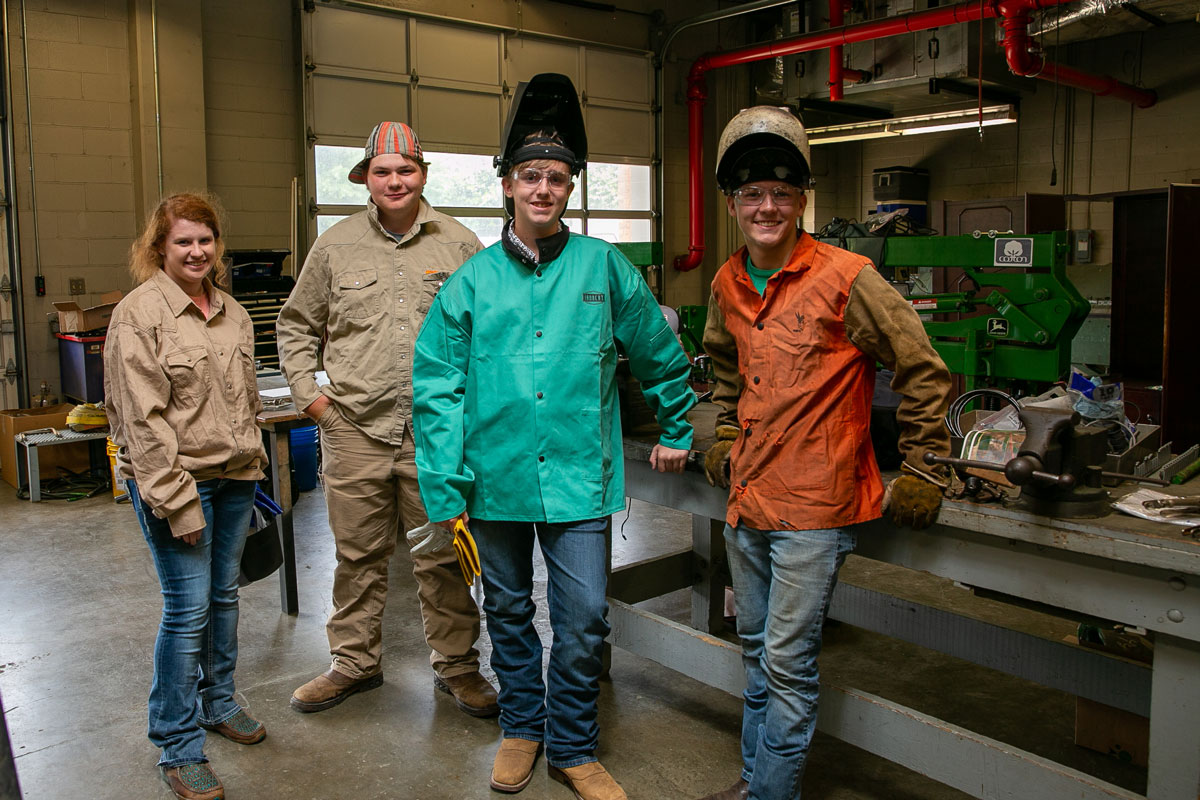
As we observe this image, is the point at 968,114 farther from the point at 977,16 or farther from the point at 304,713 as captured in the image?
the point at 304,713

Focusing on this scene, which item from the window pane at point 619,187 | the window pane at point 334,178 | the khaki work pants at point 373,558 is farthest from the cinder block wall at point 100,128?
the khaki work pants at point 373,558

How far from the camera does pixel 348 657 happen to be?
278cm

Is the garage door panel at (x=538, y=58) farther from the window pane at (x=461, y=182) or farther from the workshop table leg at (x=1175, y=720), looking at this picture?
the workshop table leg at (x=1175, y=720)

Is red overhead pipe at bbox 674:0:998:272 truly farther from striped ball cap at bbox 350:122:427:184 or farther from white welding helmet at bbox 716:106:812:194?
white welding helmet at bbox 716:106:812:194

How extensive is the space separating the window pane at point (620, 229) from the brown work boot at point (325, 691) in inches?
257

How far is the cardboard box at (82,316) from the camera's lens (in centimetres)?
591

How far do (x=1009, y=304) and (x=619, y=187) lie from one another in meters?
5.41

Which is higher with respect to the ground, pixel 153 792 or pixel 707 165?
pixel 707 165

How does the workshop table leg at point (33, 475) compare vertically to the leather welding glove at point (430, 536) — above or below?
below

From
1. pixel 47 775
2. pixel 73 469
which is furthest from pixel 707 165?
pixel 47 775

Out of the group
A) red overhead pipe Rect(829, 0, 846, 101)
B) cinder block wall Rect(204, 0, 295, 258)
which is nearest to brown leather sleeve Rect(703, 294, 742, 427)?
cinder block wall Rect(204, 0, 295, 258)

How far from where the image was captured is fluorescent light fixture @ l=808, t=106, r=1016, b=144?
6211mm

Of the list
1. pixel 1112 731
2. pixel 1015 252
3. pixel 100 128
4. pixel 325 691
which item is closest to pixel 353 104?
pixel 100 128

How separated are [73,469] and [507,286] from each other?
4.58 m
